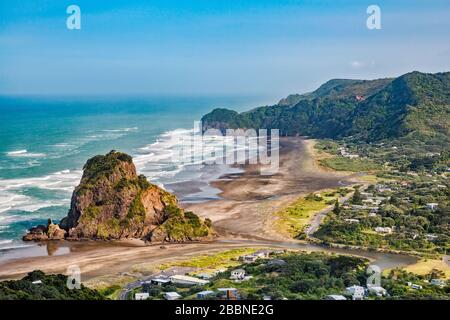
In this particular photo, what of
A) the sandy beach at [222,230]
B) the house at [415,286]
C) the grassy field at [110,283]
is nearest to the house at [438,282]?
the house at [415,286]

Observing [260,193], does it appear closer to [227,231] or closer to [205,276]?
[227,231]

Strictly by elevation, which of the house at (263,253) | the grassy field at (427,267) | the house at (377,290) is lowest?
the grassy field at (427,267)

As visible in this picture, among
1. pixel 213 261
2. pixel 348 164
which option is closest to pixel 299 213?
pixel 213 261

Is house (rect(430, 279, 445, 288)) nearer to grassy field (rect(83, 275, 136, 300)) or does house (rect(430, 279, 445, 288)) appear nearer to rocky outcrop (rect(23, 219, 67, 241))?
grassy field (rect(83, 275, 136, 300))

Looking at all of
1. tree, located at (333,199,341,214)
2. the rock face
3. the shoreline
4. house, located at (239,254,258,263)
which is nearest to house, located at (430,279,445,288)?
the shoreline

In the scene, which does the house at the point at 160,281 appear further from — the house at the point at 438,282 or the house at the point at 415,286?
the house at the point at 438,282

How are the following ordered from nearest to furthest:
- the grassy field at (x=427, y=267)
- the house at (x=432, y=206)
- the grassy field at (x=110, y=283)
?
the grassy field at (x=110, y=283)
the grassy field at (x=427, y=267)
the house at (x=432, y=206)
